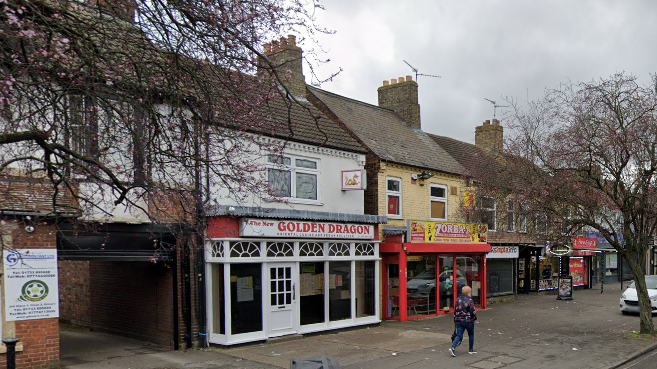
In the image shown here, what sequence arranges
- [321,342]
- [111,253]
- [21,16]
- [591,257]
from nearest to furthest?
[21,16], [111,253], [321,342], [591,257]

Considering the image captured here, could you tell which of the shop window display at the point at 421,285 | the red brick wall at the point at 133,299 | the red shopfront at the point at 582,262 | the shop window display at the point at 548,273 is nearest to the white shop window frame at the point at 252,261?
the red brick wall at the point at 133,299

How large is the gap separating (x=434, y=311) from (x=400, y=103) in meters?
9.16

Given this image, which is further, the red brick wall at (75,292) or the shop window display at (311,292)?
the red brick wall at (75,292)

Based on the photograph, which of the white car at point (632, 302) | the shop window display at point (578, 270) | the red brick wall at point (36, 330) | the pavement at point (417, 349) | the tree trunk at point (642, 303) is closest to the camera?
the red brick wall at point (36, 330)

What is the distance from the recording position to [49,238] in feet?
34.1

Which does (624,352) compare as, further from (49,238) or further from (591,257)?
(591,257)

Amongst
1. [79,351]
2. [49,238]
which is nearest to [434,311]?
[79,351]

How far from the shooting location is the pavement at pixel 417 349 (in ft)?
37.8

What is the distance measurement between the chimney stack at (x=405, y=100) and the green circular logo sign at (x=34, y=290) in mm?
16516

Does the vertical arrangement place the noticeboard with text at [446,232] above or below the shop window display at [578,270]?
above

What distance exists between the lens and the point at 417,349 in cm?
1312

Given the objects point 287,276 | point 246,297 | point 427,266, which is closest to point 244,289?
point 246,297

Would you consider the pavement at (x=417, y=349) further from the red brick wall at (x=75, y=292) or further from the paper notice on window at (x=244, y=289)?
the paper notice on window at (x=244, y=289)

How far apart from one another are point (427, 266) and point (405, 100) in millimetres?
7961
